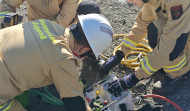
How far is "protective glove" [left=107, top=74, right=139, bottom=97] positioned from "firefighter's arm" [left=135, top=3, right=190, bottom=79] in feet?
0.65

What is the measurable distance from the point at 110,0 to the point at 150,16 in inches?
92.1

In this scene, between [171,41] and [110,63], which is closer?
[171,41]

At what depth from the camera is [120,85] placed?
328 cm

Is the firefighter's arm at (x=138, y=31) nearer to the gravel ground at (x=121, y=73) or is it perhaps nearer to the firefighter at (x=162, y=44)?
the firefighter at (x=162, y=44)

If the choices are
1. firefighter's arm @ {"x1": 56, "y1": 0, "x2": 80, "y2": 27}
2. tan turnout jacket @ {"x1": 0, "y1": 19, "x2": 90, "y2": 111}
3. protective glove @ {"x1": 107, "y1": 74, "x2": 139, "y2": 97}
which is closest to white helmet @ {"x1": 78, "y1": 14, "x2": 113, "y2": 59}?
tan turnout jacket @ {"x1": 0, "y1": 19, "x2": 90, "y2": 111}

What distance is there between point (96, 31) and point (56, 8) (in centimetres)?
166

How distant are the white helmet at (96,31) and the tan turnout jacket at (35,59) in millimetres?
228

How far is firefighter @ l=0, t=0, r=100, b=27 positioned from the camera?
13.6ft

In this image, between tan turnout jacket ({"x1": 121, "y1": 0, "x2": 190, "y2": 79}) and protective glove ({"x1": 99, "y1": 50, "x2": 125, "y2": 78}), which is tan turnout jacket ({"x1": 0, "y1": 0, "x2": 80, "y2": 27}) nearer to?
protective glove ({"x1": 99, "y1": 50, "x2": 125, "y2": 78})

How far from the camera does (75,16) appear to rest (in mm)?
4387

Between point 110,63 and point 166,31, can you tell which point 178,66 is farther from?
point 110,63

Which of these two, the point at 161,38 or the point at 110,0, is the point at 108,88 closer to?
the point at 161,38

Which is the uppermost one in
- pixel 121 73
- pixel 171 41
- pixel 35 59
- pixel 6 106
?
pixel 171 41

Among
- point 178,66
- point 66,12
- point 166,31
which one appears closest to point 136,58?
point 178,66
